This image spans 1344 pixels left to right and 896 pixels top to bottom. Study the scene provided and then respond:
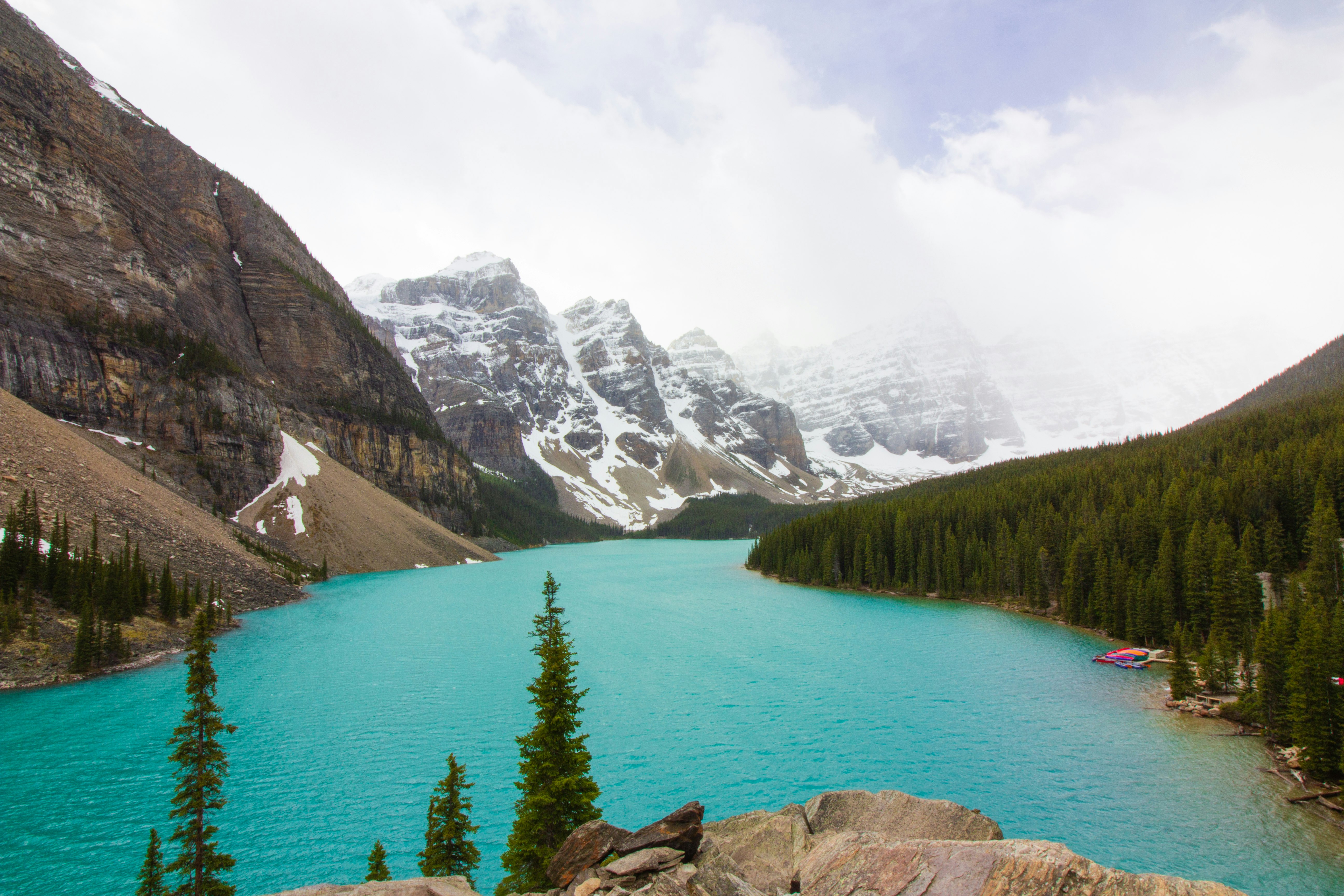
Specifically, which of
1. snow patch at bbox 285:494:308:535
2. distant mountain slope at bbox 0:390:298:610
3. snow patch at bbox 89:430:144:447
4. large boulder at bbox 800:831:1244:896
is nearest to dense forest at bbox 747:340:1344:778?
large boulder at bbox 800:831:1244:896

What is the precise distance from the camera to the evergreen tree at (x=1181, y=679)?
94.2ft

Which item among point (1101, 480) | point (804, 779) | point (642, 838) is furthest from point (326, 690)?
point (1101, 480)

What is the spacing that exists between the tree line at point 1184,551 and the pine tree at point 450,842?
2579 cm

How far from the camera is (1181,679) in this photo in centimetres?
2881

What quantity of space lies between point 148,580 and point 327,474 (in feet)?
165

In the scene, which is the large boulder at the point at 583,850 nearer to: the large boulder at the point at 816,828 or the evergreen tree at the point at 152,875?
the large boulder at the point at 816,828

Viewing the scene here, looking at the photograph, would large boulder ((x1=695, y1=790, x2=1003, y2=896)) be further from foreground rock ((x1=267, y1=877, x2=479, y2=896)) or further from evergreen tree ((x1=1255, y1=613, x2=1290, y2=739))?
evergreen tree ((x1=1255, y1=613, x2=1290, y2=739))

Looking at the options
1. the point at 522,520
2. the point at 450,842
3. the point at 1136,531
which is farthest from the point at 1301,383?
the point at 522,520

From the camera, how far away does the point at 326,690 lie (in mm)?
30359

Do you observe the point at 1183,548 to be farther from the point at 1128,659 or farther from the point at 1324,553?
the point at 1128,659

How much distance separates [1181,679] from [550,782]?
100 ft

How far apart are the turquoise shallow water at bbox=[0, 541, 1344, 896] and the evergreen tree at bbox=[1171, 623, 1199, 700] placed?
1.36 metres

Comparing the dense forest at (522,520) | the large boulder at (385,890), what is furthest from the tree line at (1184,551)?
the dense forest at (522,520)

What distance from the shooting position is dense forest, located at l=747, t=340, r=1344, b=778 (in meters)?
24.8
